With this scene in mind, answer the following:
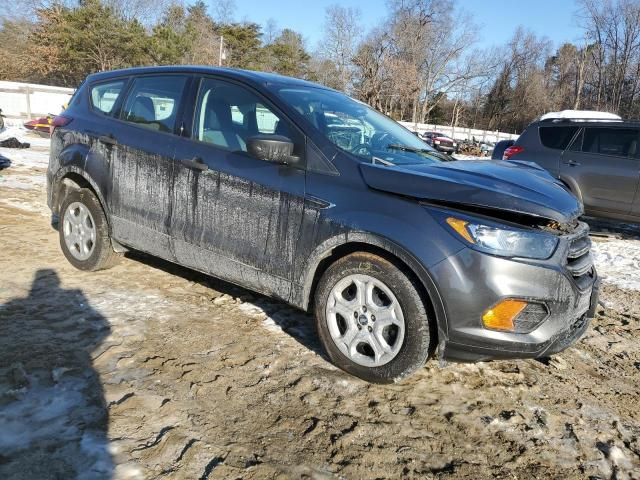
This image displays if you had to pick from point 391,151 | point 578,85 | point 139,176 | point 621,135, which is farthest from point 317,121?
point 578,85

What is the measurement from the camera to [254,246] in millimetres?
3232

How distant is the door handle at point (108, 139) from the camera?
401cm

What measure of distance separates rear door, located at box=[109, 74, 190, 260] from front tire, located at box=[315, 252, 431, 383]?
4.75 ft

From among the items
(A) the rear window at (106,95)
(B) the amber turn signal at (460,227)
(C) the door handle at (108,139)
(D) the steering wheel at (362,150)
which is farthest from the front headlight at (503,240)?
(A) the rear window at (106,95)

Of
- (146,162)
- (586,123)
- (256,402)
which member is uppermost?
(586,123)

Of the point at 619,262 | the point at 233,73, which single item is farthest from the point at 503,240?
the point at 619,262

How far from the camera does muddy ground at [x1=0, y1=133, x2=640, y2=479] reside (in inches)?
88.2

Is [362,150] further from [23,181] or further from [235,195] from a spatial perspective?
[23,181]

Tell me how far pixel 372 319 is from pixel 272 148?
1144 millimetres

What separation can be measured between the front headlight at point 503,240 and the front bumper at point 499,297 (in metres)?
0.04

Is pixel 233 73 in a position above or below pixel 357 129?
above

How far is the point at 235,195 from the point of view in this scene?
3291 millimetres

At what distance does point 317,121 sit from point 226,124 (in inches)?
27.1

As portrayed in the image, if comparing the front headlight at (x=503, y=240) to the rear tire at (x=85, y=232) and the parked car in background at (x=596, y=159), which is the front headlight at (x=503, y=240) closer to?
the rear tire at (x=85, y=232)
